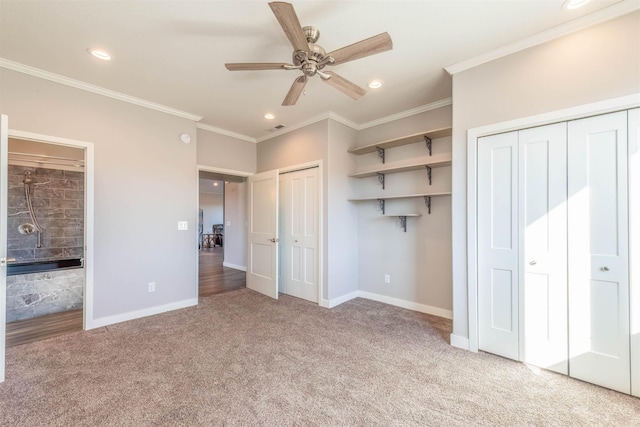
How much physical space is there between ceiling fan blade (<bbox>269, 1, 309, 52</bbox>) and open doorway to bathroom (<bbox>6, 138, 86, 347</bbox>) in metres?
3.21

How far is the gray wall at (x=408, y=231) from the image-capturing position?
3.39m

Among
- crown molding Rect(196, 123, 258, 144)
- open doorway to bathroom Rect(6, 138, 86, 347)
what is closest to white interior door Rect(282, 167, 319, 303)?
crown molding Rect(196, 123, 258, 144)

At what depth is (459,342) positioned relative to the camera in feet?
8.45

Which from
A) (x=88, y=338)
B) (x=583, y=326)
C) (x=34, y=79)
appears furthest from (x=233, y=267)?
(x=583, y=326)

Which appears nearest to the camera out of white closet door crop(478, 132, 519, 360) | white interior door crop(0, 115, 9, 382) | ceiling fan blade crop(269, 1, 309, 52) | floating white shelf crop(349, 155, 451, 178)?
ceiling fan blade crop(269, 1, 309, 52)

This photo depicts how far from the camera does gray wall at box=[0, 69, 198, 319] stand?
2773mm

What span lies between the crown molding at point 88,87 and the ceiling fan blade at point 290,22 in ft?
8.42

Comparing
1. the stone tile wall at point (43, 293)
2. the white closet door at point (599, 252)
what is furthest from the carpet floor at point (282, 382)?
the stone tile wall at point (43, 293)

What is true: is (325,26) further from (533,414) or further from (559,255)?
(533,414)

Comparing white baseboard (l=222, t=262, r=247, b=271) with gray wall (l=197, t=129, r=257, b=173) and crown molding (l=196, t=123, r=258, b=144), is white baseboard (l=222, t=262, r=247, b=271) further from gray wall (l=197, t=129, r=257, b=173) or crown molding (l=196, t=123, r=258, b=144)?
crown molding (l=196, t=123, r=258, b=144)

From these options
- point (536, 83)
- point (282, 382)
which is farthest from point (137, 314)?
point (536, 83)

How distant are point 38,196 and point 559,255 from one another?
676 centimetres

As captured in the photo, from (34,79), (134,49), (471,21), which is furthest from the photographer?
(34,79)

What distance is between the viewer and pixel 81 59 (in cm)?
249
